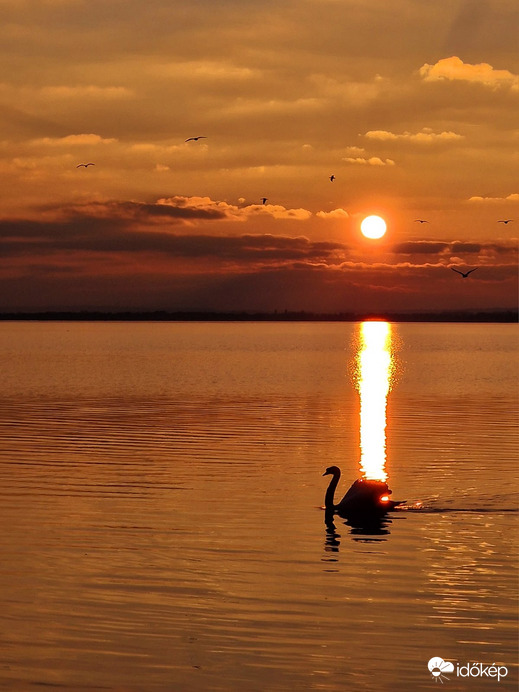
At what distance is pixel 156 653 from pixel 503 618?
6.06 metres

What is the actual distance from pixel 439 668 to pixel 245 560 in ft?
23.2

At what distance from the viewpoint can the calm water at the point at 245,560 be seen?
1638 cm

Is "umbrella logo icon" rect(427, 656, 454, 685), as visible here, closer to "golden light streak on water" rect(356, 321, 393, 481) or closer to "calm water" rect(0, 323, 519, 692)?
"calm water" rect(0, 323, 519, 692)

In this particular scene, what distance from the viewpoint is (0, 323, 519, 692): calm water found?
645 inches

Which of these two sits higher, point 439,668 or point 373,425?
point 373,425

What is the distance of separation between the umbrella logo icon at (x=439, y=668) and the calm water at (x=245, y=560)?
7.1 inches

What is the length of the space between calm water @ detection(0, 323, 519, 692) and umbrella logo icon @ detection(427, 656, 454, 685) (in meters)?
0.18

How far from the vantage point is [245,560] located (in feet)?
74.1

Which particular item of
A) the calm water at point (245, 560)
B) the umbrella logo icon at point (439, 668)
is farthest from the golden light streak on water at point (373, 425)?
the umbrella logo icon at point (439, 668)

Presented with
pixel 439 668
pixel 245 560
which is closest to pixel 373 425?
pixel 245 560

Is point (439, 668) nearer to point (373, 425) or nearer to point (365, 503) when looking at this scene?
point (365, 503)

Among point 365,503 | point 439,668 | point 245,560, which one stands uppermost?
point 365,503

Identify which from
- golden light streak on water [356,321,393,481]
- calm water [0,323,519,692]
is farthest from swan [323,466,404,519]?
golden light streak on water [356,321,393,481]

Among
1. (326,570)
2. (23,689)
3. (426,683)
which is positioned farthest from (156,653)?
(326,570)
